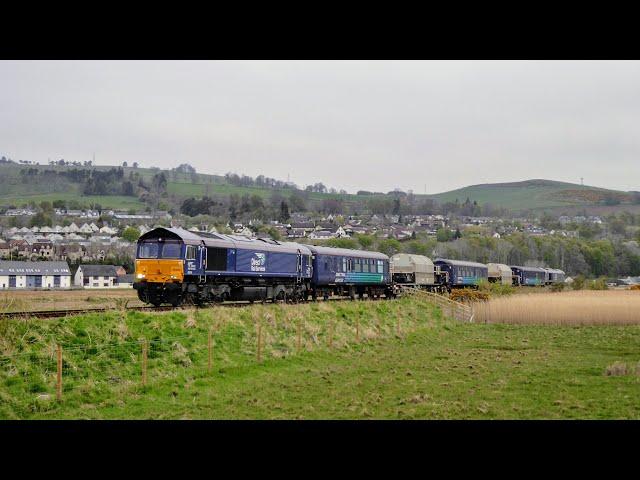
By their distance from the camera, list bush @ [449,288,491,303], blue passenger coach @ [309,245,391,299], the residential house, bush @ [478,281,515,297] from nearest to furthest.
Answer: blue passenger coach @ [309,245,391,299] < bush @ [449,288,491,303] < the residential house < bush @ [478,281,515,297]

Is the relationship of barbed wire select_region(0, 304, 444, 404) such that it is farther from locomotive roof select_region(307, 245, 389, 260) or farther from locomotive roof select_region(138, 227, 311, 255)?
locomotive roof select_region(307, 245, 389, 260)

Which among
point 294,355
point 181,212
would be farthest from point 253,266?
point 181,212

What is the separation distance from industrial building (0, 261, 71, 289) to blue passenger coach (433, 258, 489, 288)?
108 ft

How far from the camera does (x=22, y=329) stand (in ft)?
58.3

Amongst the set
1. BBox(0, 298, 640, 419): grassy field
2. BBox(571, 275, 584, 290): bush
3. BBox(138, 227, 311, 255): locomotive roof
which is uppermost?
BBox(138, 227, 311, 255): locomotive roof

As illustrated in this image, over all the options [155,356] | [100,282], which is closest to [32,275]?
[100,282]

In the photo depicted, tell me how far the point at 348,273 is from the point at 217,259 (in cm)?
1786

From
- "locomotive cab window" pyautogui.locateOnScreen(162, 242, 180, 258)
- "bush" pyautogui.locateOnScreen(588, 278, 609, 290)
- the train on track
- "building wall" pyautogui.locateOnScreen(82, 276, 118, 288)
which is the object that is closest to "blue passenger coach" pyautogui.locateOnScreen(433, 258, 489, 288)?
the train on track

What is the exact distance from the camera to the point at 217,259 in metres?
31.3

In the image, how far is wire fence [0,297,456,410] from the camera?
15.6 metres

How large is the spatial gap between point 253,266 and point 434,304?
16914mm

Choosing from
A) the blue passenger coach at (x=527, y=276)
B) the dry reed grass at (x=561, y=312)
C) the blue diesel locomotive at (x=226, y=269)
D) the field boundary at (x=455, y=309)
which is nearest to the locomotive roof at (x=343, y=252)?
the blue diesel locomotive at (x=226, y=269)
